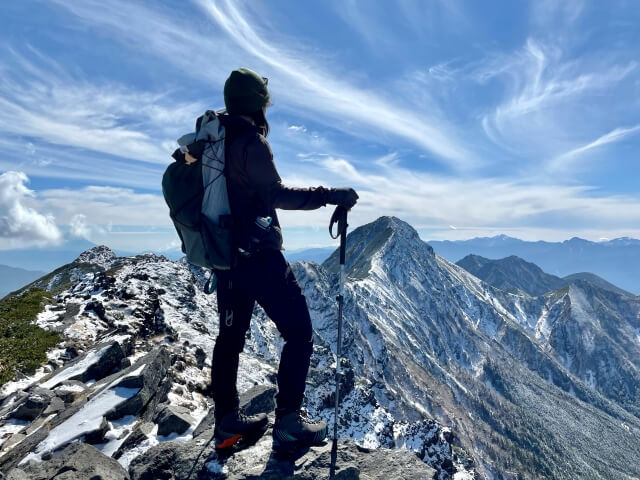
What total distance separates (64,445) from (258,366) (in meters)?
14.4

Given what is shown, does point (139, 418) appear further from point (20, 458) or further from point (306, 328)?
point (306, 328)

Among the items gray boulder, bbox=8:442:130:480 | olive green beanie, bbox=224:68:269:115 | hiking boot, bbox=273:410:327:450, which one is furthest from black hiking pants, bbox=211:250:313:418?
olive green beanie, bbox=224:68:269:115

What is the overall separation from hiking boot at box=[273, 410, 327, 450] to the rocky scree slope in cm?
25

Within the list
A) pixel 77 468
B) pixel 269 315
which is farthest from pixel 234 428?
pixel 77 468

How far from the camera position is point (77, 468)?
6422 millimetres

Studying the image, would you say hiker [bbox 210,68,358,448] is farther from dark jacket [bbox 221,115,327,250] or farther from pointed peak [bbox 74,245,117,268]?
pointed peak [bbox 74,245,117,268]

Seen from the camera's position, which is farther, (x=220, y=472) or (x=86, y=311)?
Result: (x=86, y=311)

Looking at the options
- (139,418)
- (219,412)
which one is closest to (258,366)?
(139,418)

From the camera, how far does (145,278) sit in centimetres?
2738

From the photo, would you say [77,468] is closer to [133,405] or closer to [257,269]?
[133,405]

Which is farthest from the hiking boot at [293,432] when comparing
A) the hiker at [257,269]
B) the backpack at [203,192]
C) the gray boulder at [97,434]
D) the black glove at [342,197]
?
the gray boulder at [97,434]

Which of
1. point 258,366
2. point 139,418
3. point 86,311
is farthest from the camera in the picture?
point 258,366

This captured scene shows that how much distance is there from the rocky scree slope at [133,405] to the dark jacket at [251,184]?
165 inches

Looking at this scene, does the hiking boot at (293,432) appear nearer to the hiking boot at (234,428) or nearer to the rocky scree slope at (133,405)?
the rocky scree slope at (133,405)
